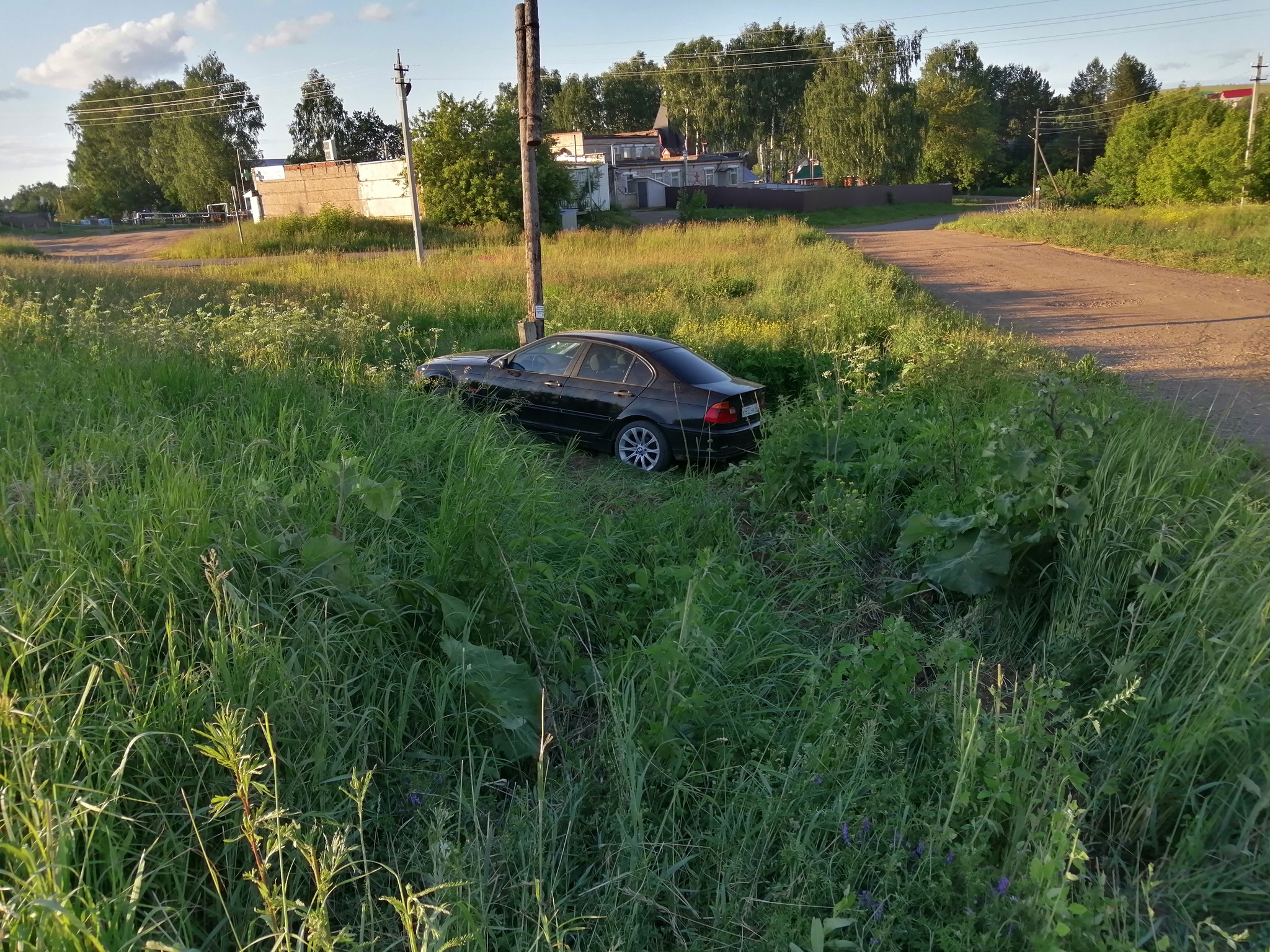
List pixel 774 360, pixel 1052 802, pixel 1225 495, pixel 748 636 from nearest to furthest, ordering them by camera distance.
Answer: pixel 1052 802, pixel 748 636, pixel 1225 495, pixel 774 360

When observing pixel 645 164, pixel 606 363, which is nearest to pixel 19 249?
pixel 606 363

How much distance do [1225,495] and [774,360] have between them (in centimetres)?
608

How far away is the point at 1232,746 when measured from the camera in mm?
3230

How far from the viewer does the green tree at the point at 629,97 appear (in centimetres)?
10250

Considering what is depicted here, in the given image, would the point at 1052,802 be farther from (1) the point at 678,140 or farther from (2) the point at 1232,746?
(1) the point at 678,140

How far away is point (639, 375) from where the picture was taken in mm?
8508

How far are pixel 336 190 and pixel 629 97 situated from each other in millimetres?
64055

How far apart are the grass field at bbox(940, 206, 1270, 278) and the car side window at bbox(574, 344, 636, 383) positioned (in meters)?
21.7

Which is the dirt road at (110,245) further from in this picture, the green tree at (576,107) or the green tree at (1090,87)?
the green tree at (1090,87)

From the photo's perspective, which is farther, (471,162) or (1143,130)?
(1143,130)

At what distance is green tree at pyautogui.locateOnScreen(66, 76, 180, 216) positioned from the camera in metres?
80.5

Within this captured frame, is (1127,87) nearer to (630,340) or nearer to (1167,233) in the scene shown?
(1167,233)

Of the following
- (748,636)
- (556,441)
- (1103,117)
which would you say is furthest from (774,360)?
(1103,117)

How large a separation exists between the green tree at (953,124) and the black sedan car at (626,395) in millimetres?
80814
